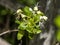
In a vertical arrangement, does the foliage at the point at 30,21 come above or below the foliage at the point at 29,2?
below

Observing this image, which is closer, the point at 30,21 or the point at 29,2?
the point at 30,21

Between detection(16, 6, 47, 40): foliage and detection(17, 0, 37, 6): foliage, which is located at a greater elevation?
detection(17, 0, 37, 6): foliage

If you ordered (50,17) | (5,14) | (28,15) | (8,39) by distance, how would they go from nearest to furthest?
1. (50,17)
2. (28,15)
3. (8,39)
4. (5,14)

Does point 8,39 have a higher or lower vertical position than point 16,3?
lower

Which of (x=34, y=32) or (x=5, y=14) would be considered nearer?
(x=34, y=32)

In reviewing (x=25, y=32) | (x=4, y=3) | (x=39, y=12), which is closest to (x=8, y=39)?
(x=4, y=3)

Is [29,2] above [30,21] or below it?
above

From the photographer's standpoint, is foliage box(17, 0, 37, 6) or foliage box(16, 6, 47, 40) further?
foliage box(17, 0, 37, 6)

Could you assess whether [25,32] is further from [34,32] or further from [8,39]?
[8,39]

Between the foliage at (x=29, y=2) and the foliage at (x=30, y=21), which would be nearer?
the foliage at (x=30, y=21)

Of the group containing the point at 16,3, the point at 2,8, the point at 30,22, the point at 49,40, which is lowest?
the point at 49,40

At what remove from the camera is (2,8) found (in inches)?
62.7

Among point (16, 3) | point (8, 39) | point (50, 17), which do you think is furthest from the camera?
point (8, 39)

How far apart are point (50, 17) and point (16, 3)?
49 centimetres
